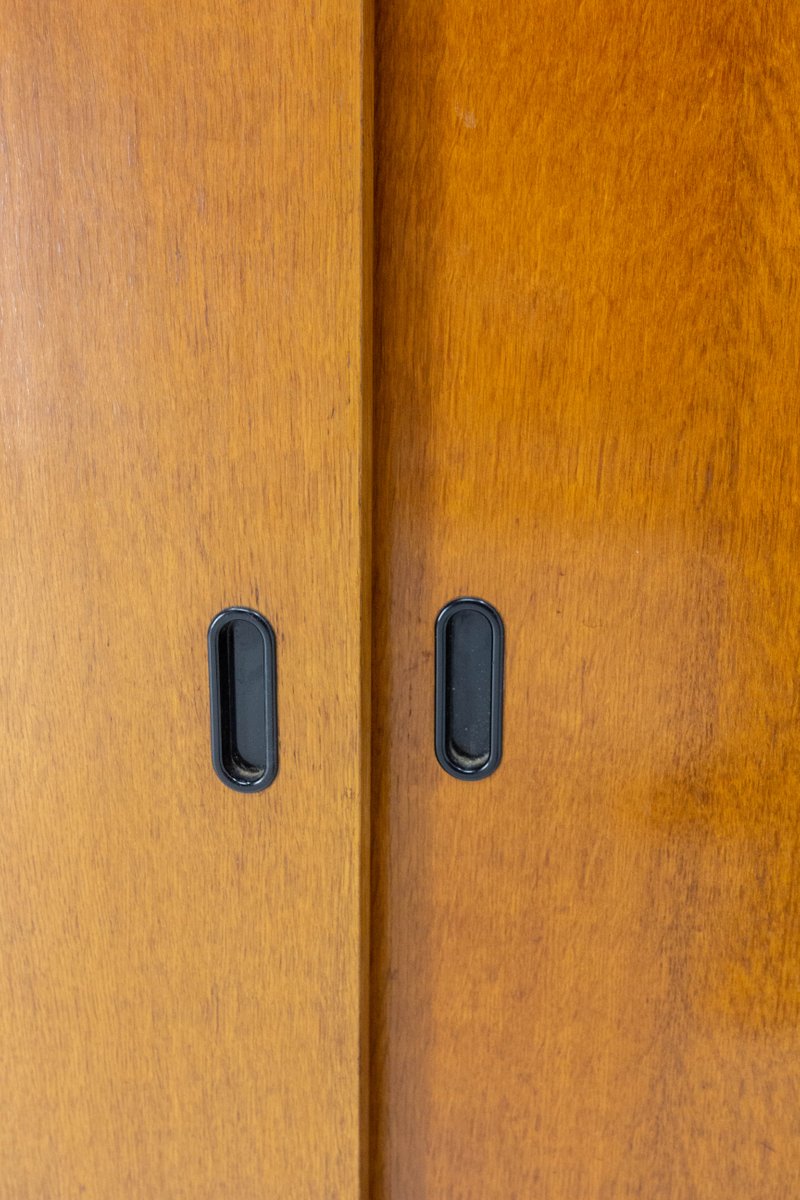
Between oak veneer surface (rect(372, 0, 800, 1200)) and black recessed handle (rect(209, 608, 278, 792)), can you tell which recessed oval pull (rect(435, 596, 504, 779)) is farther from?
black recessed handle (rect(209, 608, 278, 792))

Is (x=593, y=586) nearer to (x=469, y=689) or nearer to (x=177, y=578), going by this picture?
(x=469, y=689)

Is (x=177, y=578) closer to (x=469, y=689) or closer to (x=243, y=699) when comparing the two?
(x=243, y=699)

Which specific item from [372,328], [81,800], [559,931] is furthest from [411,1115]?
[372,328]

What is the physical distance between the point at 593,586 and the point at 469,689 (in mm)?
111

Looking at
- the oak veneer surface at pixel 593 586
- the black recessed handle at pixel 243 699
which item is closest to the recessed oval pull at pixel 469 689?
the oak veneer surface at pixel 593 586

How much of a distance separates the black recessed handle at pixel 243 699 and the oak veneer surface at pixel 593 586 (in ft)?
0.26

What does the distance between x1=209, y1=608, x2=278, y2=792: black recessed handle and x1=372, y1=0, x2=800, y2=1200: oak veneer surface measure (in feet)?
0.26

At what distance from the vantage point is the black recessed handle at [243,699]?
0.60 m

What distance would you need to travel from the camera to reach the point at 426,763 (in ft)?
2.07

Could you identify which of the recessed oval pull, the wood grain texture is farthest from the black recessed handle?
the recessed oval pull

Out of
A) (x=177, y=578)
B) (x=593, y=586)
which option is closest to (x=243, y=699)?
(x=177, y=578)

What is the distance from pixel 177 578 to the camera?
1.98 ft

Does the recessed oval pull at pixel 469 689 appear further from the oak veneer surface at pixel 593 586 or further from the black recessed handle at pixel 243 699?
the black recessed handle at pixel 243 699

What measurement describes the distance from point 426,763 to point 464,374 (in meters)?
0.27
